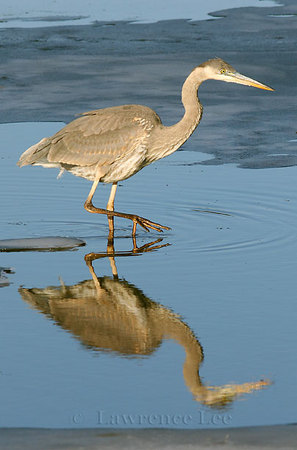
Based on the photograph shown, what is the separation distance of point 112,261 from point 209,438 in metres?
4.01

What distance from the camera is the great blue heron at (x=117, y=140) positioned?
10.6m

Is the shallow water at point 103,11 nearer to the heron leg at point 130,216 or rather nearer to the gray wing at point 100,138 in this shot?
the gray wing at point 100,138

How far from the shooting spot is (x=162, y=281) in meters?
8.37

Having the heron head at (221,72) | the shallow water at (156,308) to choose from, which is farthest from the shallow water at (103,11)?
the heron head at (221,72)

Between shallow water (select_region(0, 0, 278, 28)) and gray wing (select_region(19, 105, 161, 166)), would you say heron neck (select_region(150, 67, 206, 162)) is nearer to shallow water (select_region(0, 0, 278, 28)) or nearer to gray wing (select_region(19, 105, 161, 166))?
gray wing (select_region(19, 105, 161, 166))

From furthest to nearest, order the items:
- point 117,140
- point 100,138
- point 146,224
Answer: point 100,138 → point 117,140 → point 146,224

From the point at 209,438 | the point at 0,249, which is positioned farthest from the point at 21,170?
the point at 209,438

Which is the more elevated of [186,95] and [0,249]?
[186,95]

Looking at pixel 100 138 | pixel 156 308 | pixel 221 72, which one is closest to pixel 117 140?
pixel 100 138

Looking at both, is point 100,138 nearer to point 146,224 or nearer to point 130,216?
point 130,216

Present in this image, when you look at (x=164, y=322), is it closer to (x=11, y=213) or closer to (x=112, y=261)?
(x=112, y=261)

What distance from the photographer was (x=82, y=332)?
7.09 metres

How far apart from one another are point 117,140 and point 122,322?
3550 mm

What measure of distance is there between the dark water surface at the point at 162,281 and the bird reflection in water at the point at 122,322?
1cm
